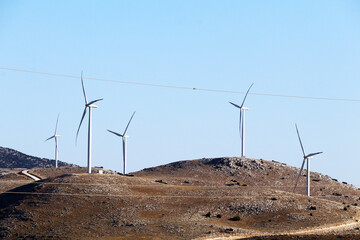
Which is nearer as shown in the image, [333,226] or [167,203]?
[333,226]

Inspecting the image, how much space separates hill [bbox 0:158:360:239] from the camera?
372ft

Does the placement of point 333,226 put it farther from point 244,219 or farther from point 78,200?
point 78,200

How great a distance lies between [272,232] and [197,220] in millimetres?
15375

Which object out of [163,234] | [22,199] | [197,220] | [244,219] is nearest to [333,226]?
[244,219]

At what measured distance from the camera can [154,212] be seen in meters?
129

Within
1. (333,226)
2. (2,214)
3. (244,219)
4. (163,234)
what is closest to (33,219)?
(2,214)

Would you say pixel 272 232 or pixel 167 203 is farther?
pixel 167 203

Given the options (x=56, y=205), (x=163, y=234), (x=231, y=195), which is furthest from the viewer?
(x=231, y=195)

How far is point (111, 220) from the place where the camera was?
12175 cm

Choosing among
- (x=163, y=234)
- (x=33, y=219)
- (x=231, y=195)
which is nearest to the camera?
(x=163, y=234)

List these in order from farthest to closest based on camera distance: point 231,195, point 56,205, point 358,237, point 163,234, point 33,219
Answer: point 231,195 → point 56,205 → point 33,219 → point 163,234 → point 358,237

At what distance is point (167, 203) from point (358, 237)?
5281cm

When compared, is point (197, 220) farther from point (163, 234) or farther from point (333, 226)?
point (333, 226)

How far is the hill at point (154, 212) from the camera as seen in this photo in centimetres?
11344
